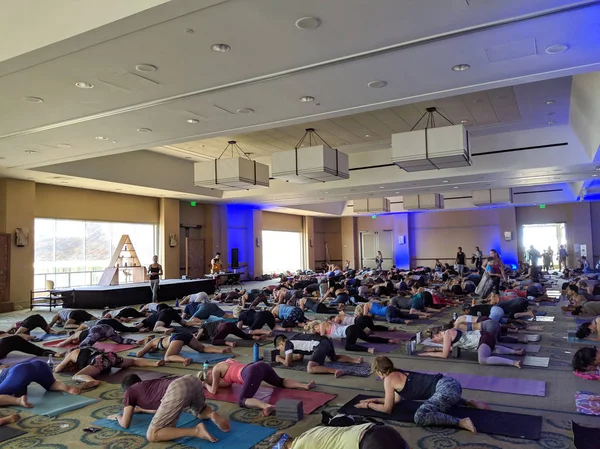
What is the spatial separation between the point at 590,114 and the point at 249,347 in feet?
26.2

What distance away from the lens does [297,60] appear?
5352mm

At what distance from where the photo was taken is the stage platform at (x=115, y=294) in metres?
12.7

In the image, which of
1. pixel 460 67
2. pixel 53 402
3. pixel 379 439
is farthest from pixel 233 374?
pixel 460 67

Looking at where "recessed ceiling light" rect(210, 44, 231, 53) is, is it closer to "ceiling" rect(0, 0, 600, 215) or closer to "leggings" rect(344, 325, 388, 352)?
"ceiling" rect(0, 0, 600, 215)

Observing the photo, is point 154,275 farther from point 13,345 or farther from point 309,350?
point 309,350

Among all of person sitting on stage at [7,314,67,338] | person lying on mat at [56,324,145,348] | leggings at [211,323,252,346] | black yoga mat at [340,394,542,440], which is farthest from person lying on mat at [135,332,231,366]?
person sitting on stage at [7,314,67,338]

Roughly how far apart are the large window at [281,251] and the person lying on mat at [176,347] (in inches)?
729

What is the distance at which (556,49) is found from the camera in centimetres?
522

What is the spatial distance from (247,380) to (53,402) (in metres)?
2.04

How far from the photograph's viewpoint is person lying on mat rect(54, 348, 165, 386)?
221 inches

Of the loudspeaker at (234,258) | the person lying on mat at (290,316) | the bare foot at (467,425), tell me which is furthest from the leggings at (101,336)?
the loudspeaker at (234,258)

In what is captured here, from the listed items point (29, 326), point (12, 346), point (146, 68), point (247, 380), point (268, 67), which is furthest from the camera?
point (29, 326)

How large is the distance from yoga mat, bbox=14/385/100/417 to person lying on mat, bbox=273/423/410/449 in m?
2.72

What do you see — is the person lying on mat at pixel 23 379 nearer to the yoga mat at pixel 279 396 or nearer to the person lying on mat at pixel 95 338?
the yoga mat at pixel 279 396
